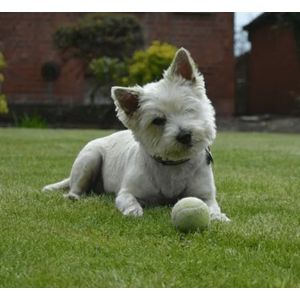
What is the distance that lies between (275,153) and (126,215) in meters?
6.98

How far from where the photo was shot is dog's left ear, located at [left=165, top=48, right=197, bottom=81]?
494cm

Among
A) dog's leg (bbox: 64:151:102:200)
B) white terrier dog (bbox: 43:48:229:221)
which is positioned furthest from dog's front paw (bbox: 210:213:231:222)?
dog's leg (bbox: 64:151:102:200)

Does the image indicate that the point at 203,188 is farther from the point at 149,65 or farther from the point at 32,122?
the point at 32,122

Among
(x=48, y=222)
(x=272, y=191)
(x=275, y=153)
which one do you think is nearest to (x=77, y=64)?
(x=275, y=153)

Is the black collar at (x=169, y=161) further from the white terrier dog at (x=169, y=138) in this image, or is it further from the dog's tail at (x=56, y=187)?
the dog's tail at (x=56, y=187)

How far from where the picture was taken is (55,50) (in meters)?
24.5

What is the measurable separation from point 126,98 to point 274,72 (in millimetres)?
23234

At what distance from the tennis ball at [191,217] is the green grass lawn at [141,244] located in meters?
0.07

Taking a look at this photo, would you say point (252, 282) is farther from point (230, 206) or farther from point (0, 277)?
point (230, 206)

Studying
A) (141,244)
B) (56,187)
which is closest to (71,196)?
(56,187)

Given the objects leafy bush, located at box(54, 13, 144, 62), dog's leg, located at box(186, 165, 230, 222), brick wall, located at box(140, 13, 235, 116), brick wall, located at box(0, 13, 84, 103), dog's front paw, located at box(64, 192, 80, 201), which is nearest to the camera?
dog's leg, located at box(186, 165, 230, 222)

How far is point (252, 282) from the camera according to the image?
3.03 meters

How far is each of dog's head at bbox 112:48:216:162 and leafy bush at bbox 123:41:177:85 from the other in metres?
16.3

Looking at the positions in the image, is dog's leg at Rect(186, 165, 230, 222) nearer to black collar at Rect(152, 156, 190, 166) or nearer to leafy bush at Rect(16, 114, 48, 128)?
black collar at Rect(152, 156, 190, 166)
